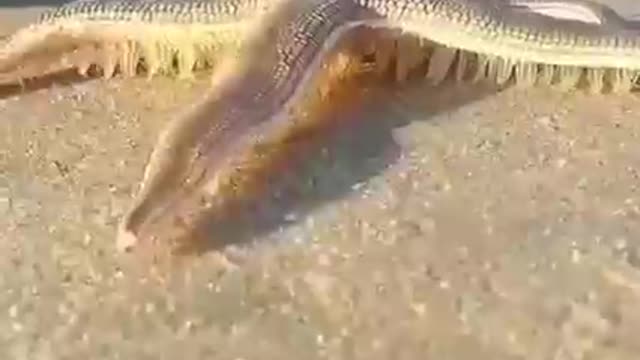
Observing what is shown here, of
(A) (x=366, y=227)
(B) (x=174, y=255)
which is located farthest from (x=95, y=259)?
(A) (x=366, y=227)

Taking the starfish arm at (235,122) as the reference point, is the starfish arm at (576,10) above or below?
above

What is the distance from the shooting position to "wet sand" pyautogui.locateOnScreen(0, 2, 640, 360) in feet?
2.59

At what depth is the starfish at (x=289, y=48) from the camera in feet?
3.07

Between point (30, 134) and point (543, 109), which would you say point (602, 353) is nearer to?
point (543, 109)

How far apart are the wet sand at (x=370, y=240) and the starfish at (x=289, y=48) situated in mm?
21

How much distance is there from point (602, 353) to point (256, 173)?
25cm

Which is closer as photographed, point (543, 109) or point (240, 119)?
point (240, 119)

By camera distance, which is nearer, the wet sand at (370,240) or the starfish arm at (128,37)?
the wet sand at (370,240)

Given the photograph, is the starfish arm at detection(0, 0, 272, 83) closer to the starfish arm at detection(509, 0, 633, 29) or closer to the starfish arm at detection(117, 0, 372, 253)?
the starfish arm at detection(117, 0, 372, 253)

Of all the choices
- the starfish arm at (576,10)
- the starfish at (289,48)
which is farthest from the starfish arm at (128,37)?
the starfish arm at (576,10)

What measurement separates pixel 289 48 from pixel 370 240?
6.2 inches

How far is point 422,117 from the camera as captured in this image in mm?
1025

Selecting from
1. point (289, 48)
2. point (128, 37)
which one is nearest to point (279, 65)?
point (289, 48)

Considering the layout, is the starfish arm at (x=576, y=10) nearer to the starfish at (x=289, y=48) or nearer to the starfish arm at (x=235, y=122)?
the starfish at (x=289, y=48)
